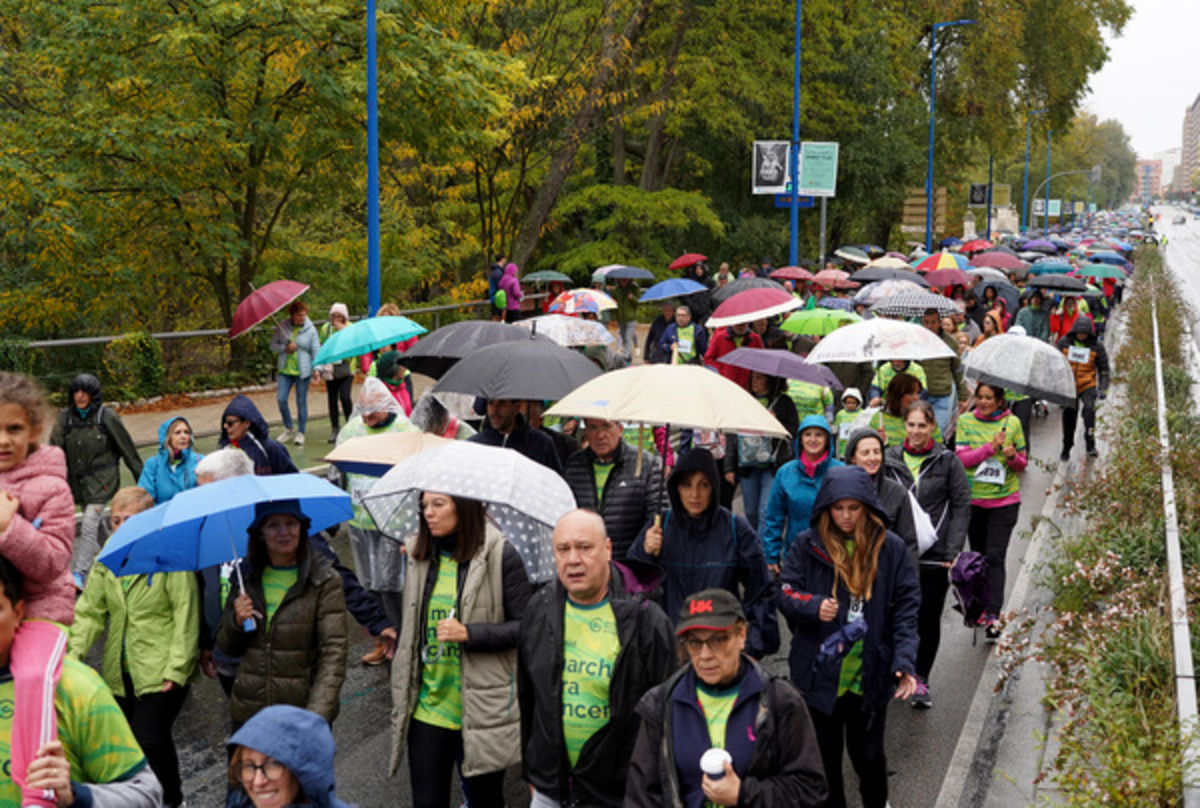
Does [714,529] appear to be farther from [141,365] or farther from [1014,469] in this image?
[141,365]

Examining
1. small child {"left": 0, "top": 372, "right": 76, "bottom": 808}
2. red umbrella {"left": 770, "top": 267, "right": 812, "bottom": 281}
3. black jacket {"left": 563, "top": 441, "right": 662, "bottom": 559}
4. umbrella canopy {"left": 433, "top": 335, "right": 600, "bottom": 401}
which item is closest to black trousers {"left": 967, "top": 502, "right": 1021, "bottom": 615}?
black jacket {"left": 563, "top": 441, "right": 662, "bottom": 559}

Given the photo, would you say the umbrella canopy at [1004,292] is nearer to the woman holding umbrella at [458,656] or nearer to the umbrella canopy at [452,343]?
the umbrella canopy at [452,343]

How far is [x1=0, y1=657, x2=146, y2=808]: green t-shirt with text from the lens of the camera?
2859 mm

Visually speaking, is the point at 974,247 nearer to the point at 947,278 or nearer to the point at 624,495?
the point at 947,278

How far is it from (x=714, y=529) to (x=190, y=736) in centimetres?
319

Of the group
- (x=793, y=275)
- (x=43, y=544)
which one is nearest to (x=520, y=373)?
(x=43, y=544)

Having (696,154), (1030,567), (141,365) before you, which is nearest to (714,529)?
(1030,567)

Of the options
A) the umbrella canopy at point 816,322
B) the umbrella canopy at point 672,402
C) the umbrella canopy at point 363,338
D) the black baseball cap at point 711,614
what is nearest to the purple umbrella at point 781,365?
the umbrella canopy at point 672,402

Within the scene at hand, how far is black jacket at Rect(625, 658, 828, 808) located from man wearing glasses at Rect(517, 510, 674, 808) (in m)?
0.49

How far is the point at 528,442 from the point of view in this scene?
24.3ft

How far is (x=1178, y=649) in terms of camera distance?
607 centimetres

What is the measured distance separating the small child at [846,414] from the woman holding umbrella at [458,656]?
525cm

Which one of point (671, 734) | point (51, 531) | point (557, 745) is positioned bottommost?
point (557, 745)

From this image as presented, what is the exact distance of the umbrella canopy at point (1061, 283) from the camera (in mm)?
16969
